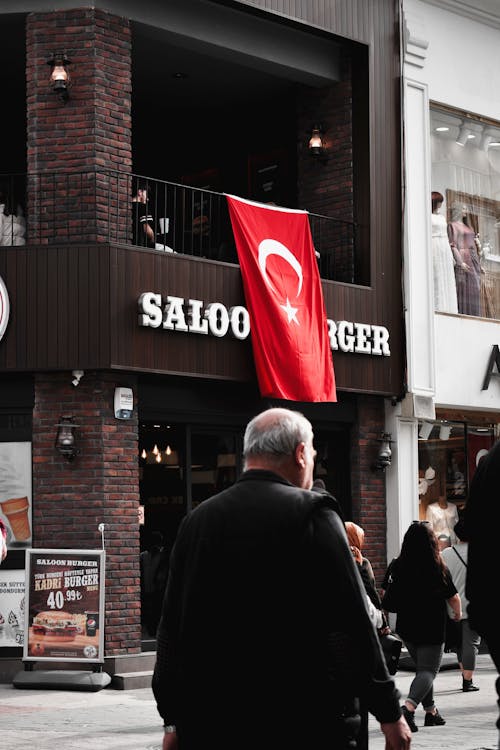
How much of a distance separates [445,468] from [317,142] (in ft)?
17.0

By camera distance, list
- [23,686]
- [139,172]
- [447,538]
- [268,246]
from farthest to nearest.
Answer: [139,172] → [447,538] → [268,246] → [23,686]

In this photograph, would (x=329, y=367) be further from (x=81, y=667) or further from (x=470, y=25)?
(x=470, y=25)

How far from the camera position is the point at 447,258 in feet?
61.6

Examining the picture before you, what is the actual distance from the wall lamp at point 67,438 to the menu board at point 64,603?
110 centimetres

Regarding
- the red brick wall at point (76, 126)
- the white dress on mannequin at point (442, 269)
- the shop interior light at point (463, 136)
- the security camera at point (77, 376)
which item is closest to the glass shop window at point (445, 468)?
the white dress on mannequin at point (442, 269)

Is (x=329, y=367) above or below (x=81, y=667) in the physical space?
above

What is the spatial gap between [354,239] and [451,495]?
165 inches

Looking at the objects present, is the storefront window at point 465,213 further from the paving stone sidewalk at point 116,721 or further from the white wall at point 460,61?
the paving stone sidewalk at point 116,721

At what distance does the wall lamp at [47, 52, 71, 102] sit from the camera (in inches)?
567

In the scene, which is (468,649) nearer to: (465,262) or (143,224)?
(143,224)

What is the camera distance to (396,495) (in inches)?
682

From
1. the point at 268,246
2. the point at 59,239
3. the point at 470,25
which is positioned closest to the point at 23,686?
the point at 59,239

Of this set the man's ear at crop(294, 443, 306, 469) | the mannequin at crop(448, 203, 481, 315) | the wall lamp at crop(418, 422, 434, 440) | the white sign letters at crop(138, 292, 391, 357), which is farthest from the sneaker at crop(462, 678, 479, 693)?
the man's ear at crop(294, 443, 306, 469)

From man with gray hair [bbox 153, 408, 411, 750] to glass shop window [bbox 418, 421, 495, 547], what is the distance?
14294mm
